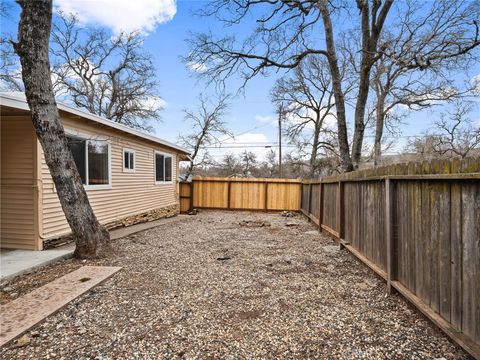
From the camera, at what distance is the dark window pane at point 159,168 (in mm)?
9773

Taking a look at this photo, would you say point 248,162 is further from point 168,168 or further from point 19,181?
point 19,181

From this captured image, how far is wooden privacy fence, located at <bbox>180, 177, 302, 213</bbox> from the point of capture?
1223 centimetres

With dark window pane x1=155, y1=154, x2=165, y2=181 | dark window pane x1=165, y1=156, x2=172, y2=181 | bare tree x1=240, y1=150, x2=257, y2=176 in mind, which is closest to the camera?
dark window pane x1=155, y1=154, x2=165, y2=181

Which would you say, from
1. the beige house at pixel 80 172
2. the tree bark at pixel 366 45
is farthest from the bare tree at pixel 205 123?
the tree bark at pixel 366 45

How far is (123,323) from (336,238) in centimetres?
434

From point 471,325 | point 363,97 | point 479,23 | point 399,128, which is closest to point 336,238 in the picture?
point 471,325

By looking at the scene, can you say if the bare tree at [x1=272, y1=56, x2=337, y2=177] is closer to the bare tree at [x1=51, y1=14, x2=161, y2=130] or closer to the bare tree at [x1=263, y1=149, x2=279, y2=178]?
the bare tree at [x1=263, y1=149, x2=279, y2=178]

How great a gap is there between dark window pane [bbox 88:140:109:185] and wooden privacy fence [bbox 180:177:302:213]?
5.85 metres

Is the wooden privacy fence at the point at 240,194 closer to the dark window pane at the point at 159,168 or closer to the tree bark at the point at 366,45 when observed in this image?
the dark window pane at the point at 159,168

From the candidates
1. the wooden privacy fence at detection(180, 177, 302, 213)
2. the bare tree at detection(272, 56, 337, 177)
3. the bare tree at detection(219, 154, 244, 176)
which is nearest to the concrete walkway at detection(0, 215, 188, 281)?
the wooden privacy fence at detection(180, 177, 302, 213)

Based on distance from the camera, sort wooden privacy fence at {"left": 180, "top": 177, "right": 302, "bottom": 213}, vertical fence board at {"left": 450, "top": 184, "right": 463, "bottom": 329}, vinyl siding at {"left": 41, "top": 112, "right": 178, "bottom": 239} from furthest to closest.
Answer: wooden privacy fence at {"left": 180, "top": 177, "right": 302, "bottom": 213} → vinyl siding at {"left": 41, "top": 112, "right": 178, "bottom": 239} → vertical fence board at {"left": 450, "top": 184, "right": 463, "bottom": 329}

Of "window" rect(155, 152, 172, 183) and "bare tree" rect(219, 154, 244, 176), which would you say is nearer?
"window" rect(155, 152, 172, 183)

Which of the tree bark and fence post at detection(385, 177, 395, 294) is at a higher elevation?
the tree bark

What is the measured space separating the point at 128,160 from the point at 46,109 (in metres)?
3.87
